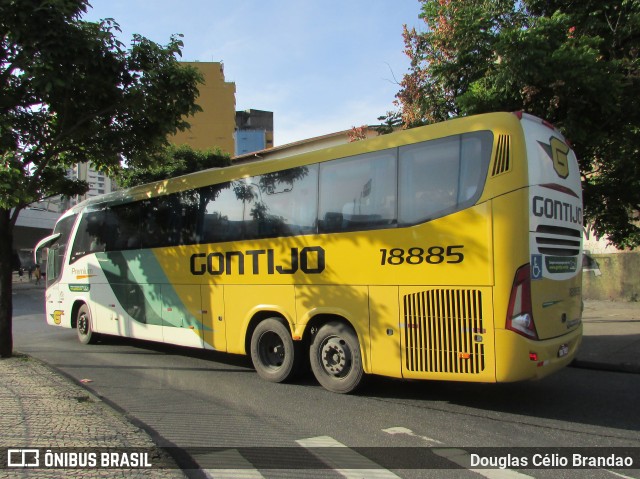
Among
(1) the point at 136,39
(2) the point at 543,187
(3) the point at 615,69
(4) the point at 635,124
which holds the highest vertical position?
(1) the point at 136,39

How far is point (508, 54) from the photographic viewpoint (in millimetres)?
7438

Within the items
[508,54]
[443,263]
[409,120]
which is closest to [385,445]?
[443,263]

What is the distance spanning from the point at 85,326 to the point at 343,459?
28.8 ft

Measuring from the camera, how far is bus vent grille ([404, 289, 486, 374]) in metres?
4.99

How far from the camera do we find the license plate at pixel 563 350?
5.26 meters

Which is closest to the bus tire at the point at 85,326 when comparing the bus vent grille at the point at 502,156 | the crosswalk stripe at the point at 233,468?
the crosswalk stripe at the point at 233,468

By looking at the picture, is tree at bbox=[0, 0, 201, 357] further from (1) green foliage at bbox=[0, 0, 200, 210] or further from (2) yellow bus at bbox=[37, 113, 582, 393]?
(2) yellow bus at bbox=[37, 113, 582, 393]

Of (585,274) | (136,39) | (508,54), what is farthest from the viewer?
(585,274)

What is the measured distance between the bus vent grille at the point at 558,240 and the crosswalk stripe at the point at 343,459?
2.77 meters

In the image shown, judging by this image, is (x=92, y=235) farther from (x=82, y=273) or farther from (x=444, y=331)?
(x=444, y=331)

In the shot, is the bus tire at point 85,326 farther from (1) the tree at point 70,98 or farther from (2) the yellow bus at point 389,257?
(2) the yellow bus at point 389,257

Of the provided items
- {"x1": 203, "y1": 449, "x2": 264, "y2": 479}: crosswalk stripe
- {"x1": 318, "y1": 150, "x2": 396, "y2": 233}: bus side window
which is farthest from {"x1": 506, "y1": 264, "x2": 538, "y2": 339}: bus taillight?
{"x1": 203, "y1": 449, "x2": 264, "y2": 479}: crosswalk stripe

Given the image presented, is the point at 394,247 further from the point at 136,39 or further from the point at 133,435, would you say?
the point at 136,39

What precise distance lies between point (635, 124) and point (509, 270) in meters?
5.49
